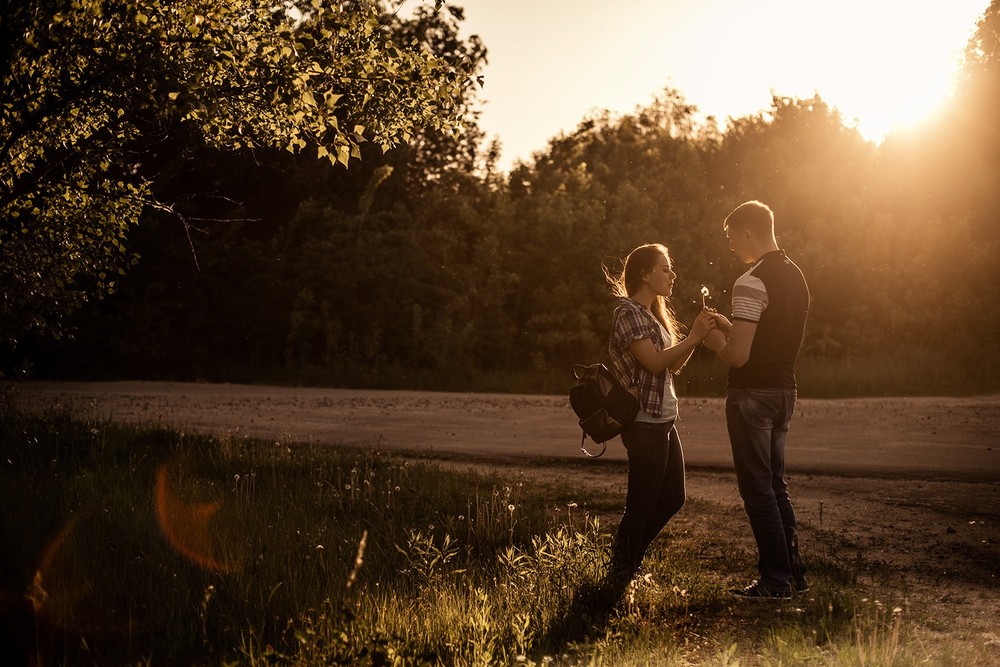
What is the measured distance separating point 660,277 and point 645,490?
4.09 feet

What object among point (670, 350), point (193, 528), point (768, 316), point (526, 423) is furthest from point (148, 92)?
point (526, 423)


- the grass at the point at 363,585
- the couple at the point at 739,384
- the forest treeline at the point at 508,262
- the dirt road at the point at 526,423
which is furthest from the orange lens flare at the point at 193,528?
the forest treeline at the point at 508,262

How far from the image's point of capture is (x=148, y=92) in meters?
7.89

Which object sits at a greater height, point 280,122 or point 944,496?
point 280,122

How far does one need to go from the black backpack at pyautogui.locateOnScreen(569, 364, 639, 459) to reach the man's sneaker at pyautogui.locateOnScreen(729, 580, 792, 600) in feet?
4.09

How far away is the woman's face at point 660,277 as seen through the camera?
6.12 meters

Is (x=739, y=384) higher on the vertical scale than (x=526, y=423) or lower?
higher

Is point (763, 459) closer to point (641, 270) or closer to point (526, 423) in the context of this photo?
point (641, 270)

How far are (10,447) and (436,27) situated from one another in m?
23.6

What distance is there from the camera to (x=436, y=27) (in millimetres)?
31609

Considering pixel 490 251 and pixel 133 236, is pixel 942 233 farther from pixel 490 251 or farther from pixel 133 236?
pixel 133 236

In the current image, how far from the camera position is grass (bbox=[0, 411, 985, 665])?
502 centimetres

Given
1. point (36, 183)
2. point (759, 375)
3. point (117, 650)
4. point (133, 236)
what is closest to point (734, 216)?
point (759, 375)

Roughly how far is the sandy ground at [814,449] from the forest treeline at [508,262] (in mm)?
4154
